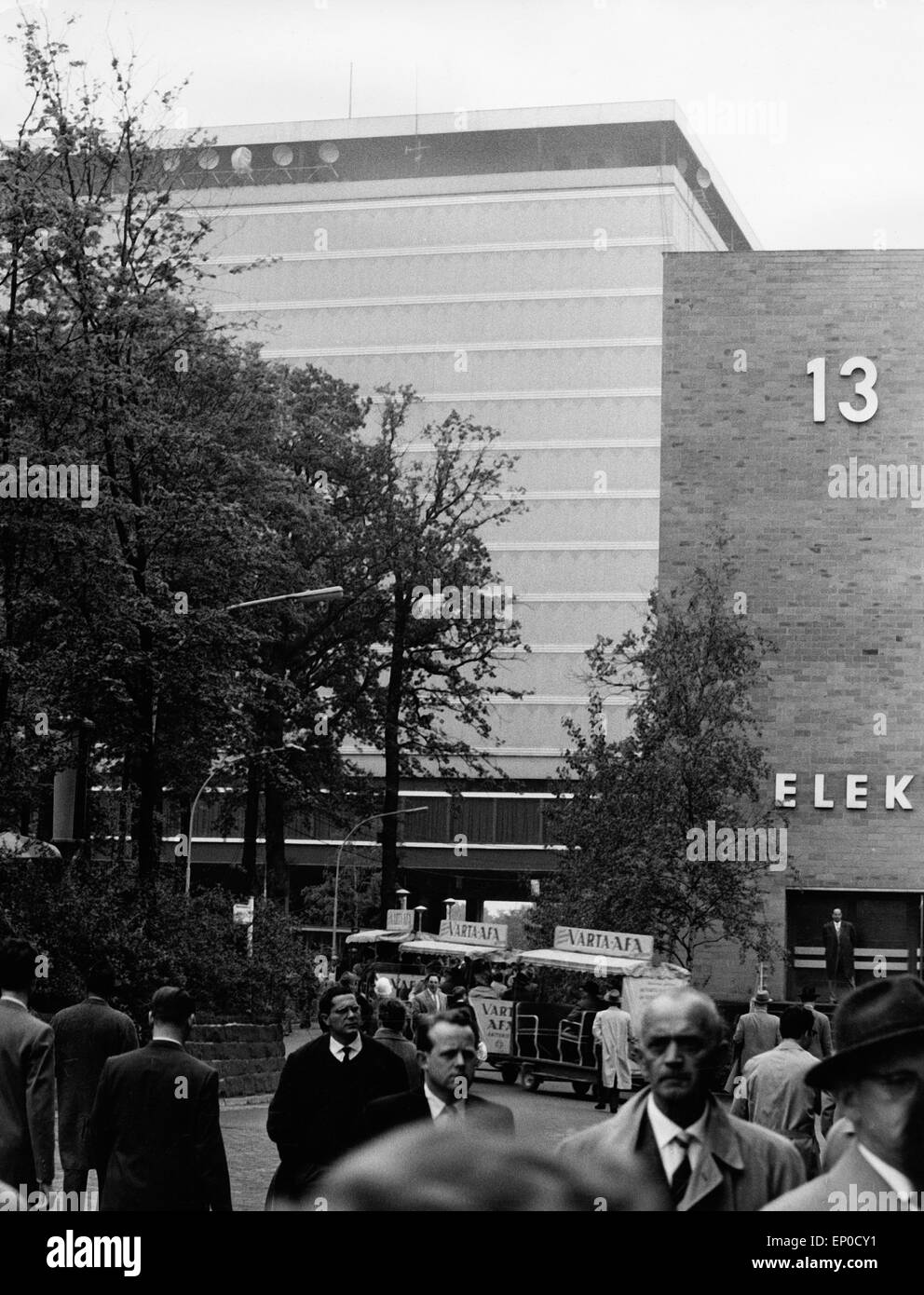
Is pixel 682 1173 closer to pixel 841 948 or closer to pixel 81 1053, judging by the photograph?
pixel 81 1053

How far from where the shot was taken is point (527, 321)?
80.5 metres

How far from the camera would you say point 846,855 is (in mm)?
36031

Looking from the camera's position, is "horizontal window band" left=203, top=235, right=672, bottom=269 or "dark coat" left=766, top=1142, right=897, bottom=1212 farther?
"horizontal window band" left=203, top=235, right=672, bottom=269

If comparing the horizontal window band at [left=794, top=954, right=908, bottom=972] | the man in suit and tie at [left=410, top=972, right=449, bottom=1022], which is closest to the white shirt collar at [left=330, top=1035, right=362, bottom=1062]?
the man in suit and tie at [left=410, top=972, right=449, bottom=1022]

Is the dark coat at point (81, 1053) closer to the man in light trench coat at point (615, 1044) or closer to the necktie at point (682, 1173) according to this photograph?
the necktie at point (682, 1173)

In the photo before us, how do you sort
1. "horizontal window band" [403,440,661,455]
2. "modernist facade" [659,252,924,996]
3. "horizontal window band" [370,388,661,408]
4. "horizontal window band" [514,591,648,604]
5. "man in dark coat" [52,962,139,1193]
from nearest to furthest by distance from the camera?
"man in dark coat" [52,962,139,1193], "modernist facade" [659,252,924,996], "horizontal window band" [514,591,648,604], "horizontal window band" [403,440,661,455], "horizontal window band" [370,388,661,408]

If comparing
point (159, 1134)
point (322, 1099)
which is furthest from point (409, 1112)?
point (322, 1099)

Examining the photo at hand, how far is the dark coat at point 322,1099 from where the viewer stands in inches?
282

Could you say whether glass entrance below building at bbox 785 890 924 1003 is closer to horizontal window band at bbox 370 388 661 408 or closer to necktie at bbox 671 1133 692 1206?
necktie at bbox 671 1133 692 1206

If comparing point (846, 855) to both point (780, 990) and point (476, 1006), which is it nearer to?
point (780, 990)

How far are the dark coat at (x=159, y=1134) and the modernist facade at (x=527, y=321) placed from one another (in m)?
67.5

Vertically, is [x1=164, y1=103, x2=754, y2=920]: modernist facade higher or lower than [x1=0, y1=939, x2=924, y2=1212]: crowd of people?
higher

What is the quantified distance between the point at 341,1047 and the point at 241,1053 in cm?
1588

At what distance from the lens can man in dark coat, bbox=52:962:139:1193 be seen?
948cm
